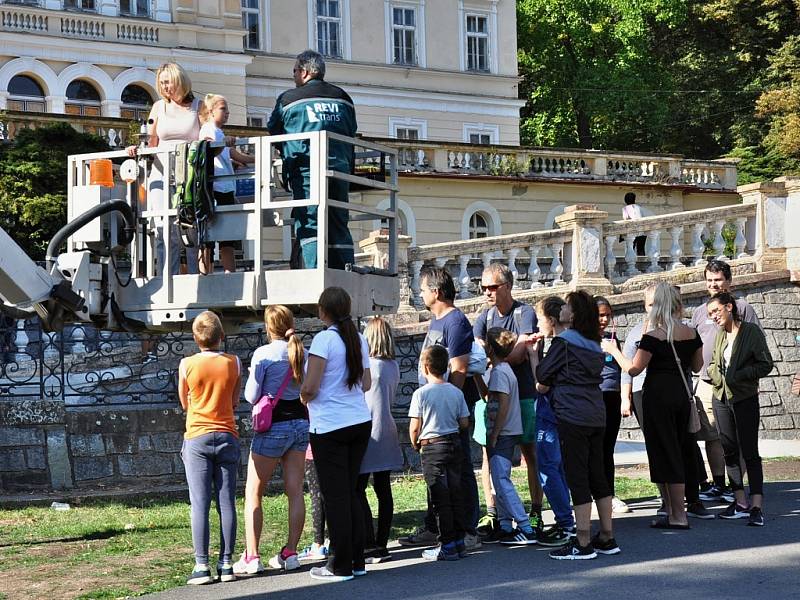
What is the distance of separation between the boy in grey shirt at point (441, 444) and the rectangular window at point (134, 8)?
2972 cm

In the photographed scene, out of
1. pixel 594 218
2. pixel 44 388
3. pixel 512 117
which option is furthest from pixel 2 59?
pixel 44 388

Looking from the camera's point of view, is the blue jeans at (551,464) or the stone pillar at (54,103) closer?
the blue jeans at (551,464)

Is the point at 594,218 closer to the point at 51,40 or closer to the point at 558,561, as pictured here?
the point at 558,561

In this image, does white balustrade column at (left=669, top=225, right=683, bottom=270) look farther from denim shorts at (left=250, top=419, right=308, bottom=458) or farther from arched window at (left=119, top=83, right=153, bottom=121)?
arched window at (left=119, top=83, right=153, bottom=121)

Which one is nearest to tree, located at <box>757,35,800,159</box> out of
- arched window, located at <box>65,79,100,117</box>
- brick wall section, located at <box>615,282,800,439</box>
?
arched window, located at <box>65,79,100,117</box>

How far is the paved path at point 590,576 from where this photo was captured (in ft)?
27.2

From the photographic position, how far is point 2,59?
35.4 metres

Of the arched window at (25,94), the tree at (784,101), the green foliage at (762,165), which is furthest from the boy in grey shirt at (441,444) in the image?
the green foliage at (762,165)

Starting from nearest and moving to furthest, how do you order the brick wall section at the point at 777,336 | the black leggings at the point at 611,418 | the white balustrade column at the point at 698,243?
the black leggings at the point at 611,418, the brick wall section at the point at 777,336, the white balustrade column at the point at 698,243

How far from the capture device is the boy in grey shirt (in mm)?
9375

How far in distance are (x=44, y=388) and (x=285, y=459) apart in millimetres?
4847

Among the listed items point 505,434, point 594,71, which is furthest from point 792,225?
point 594,71

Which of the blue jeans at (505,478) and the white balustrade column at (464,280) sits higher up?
the white balustrade column at (464,280)

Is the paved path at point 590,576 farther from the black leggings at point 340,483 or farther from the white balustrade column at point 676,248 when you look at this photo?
the white balustrade column at point 676,248
